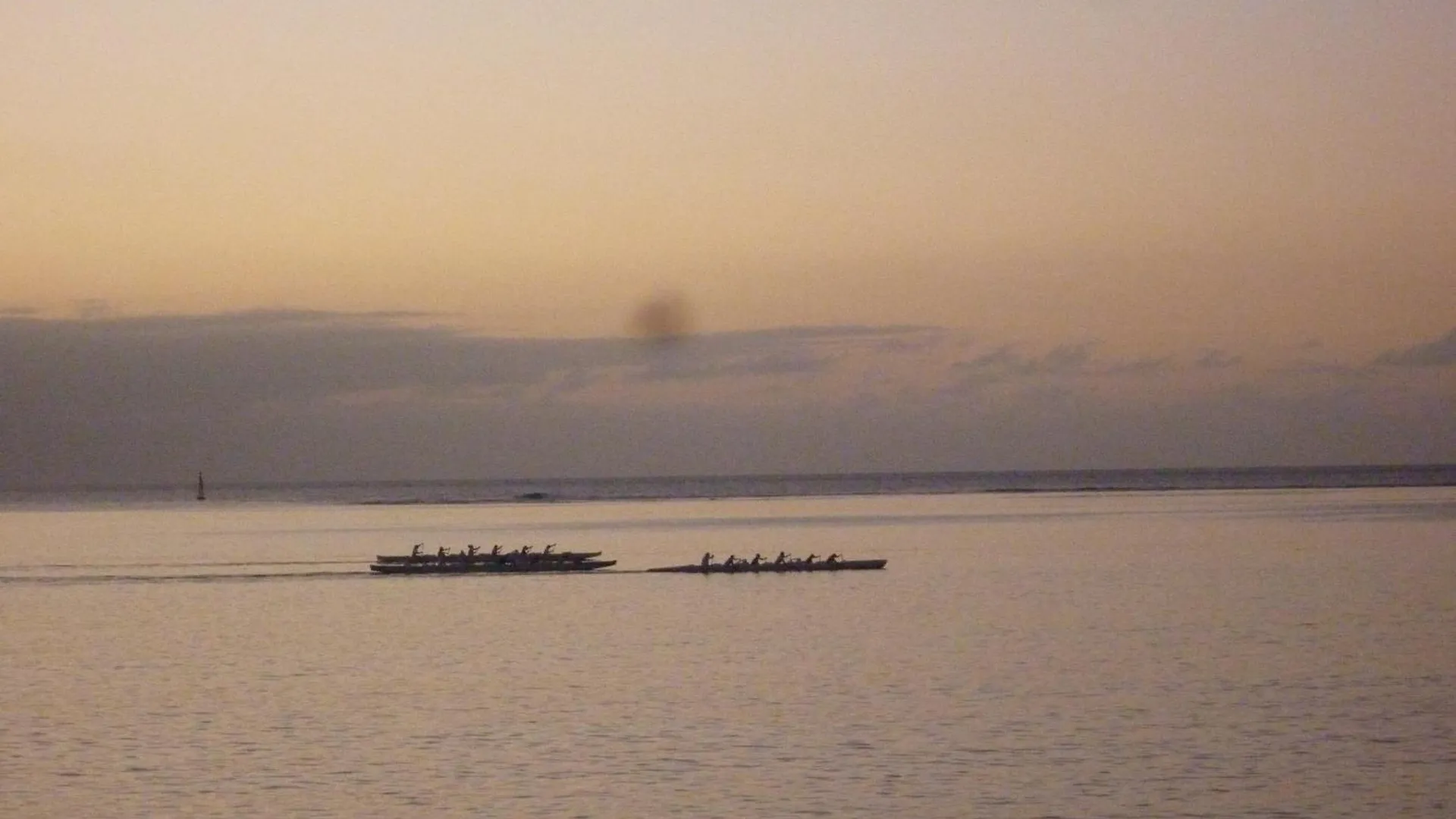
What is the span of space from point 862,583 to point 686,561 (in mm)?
16834

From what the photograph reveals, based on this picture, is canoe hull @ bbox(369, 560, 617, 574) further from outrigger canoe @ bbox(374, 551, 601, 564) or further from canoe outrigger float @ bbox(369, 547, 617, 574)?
outrigger canoe @ bbox(374, 551, 601, 564)

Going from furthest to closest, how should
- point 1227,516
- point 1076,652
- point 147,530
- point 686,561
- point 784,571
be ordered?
1. point 147,530
2. point 1227,516
3. point 686,561
4. point 784,571
5. point 1076,652

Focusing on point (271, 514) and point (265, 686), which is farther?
point (271, 514)

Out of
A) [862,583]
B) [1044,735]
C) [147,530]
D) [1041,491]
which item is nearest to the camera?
[1044,735]

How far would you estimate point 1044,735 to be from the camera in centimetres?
2850

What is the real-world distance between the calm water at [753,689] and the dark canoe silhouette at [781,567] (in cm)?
117

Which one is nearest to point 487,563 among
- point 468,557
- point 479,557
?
point 479,557

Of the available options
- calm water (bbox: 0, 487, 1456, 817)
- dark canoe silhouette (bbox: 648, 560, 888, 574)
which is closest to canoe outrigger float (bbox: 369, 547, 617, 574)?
calm water (bbox: 0, 487, 1456, 817)

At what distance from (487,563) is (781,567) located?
1164 cm

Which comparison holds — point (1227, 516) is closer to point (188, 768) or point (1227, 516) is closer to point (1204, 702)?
point (1204, 702)

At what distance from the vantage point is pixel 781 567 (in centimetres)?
6469

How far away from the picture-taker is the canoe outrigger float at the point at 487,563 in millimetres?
66625

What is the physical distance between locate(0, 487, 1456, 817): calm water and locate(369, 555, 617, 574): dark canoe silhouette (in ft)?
3.70

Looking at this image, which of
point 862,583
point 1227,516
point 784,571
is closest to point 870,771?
point 862,583
